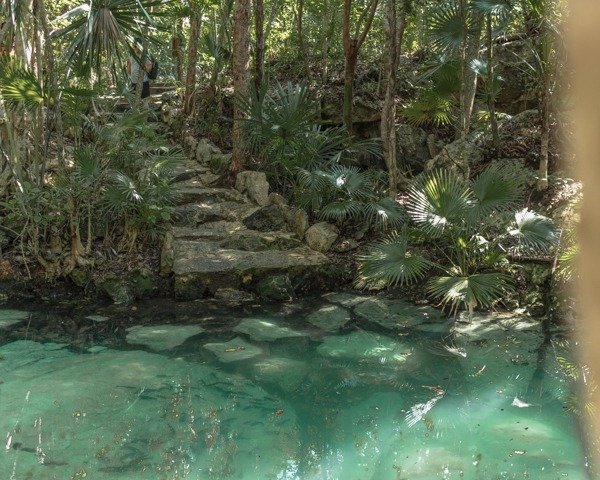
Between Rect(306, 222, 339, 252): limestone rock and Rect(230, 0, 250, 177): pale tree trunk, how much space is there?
180 centimetres

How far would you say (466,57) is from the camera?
8961mm

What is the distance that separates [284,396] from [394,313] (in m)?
2.34

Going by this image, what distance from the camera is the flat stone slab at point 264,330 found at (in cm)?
679

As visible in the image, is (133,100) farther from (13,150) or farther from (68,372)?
(68,372)

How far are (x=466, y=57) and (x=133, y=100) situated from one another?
507 cm

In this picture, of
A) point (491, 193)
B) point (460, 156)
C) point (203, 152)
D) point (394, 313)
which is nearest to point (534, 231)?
point (491, 193)

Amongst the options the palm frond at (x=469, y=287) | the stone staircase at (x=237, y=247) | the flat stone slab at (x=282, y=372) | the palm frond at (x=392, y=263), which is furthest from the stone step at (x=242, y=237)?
the flat stone slab at (x=282, y=372)

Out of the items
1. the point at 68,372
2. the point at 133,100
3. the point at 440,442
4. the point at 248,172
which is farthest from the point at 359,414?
the point at 133,100

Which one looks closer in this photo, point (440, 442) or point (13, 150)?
point (440, 442)

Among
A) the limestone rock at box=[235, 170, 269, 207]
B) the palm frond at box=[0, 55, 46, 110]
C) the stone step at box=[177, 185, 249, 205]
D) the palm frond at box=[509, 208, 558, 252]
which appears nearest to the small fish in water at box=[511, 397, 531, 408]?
the palm frond at box=[509, 208, 558, 252]

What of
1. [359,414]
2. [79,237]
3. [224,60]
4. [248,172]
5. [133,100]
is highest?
[224,60]

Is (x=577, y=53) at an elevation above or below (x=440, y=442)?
above

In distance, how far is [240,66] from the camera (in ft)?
31.7

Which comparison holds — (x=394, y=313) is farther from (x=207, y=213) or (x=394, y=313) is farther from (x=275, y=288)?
(x=207, y=213)
